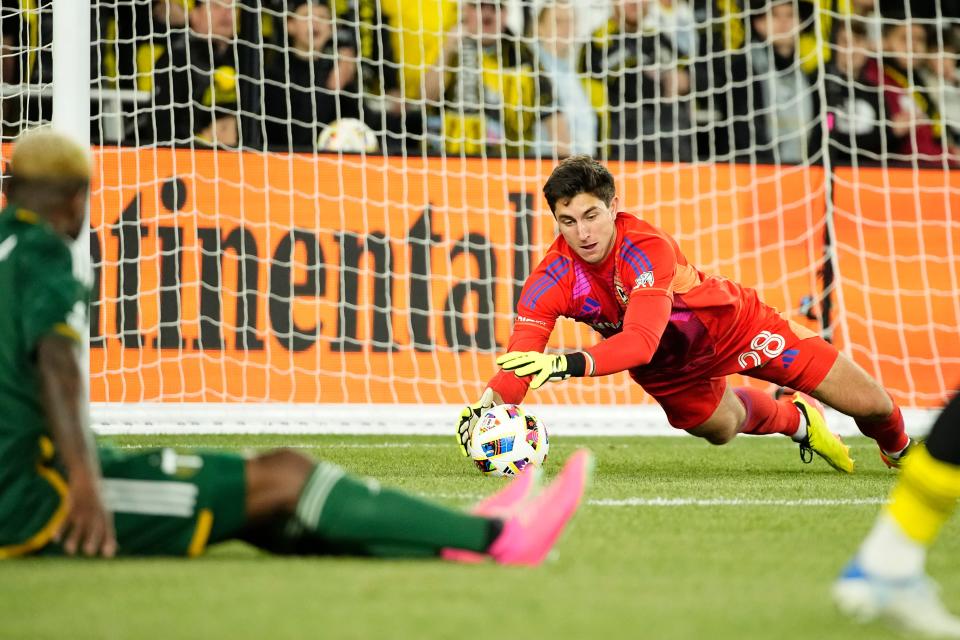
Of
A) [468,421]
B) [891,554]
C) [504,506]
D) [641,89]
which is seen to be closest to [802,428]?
[468,421]

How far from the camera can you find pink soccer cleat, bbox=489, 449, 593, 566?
10.4 ft

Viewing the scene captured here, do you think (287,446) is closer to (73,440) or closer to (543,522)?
(543,522)

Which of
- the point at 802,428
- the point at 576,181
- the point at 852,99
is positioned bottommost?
the point at 802,428

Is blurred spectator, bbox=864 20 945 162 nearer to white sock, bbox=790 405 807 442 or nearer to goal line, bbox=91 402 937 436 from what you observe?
goal line, bbox=91 402 937 436

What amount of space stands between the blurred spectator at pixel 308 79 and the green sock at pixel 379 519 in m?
6.38

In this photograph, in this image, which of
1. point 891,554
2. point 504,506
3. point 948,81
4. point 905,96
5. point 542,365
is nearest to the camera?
point 891,554

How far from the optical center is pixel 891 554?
2664 millimetres

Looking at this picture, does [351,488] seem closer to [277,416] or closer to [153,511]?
[153,511]

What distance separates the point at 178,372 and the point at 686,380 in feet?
12.3

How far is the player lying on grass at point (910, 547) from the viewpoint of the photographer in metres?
2.62

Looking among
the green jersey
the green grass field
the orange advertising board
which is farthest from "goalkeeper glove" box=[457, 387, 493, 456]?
the orange advertising board

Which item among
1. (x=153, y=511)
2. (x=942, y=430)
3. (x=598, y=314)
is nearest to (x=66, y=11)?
(x=598, y=314)

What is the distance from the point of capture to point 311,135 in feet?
30.5

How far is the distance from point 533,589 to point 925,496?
814 mm
